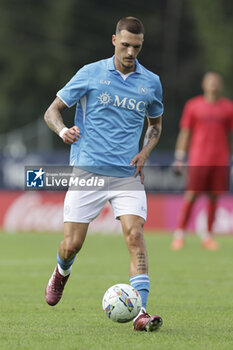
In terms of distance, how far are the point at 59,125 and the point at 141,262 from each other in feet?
4.15

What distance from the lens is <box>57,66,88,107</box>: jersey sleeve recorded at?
7.02m

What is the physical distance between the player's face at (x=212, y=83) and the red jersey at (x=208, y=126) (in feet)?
0.69

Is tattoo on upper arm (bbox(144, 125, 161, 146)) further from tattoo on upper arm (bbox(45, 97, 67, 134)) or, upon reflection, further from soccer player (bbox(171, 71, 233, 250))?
soccer player (bbox(171, 71, 233, 250))

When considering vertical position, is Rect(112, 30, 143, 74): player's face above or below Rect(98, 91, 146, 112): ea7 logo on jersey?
above

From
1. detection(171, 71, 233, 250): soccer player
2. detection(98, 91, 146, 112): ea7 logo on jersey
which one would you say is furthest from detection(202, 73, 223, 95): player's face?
detection(98, 91, 146, 112): ea7 logo on jersey

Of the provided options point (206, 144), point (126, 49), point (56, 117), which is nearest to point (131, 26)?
point (126, 49)

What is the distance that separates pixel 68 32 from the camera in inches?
Answer: 1690

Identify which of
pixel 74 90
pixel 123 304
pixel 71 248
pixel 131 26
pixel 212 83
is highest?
pixel 131 26

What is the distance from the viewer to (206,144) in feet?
46.1

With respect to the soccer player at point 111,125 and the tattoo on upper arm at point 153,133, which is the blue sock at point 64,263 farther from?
the tattoo on upper arm at point 153,133

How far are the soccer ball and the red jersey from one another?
761cm

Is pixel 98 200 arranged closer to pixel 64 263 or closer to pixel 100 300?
pixel 64 263

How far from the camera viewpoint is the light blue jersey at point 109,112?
702cm

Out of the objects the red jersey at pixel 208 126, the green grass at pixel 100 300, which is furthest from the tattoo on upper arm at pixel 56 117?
the red jersey at pixel 208 126
